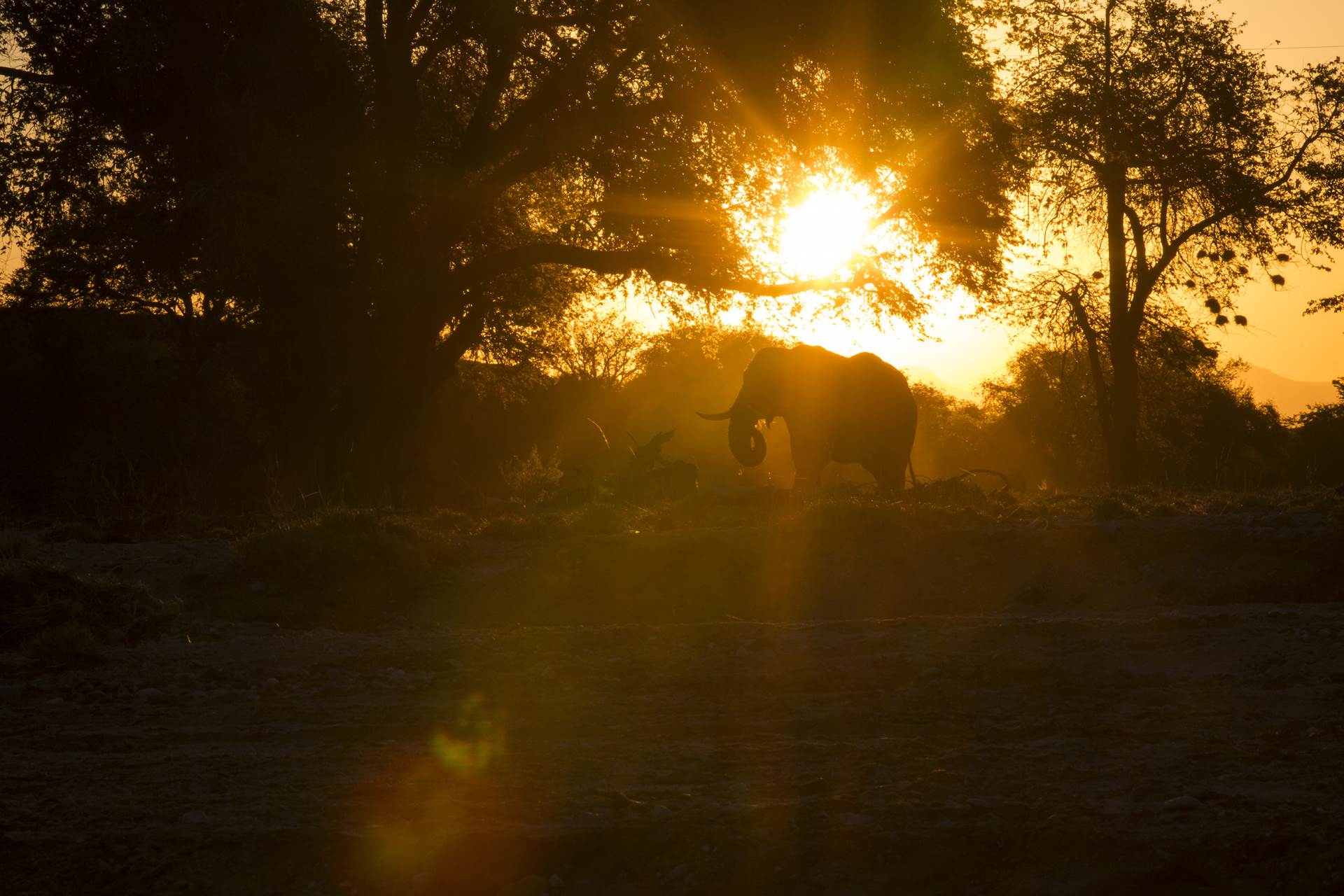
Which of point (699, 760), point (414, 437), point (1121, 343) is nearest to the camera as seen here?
point (699, 760)

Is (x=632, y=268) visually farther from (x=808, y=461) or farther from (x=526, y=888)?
(x=526, y=888)

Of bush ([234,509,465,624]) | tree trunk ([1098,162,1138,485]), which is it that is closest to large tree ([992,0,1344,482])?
tree trunk ([1098,162,1138,485])

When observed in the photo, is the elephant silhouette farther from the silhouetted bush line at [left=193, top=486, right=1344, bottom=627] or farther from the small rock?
the small rock

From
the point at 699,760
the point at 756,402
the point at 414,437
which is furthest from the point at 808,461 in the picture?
the point at 699,760

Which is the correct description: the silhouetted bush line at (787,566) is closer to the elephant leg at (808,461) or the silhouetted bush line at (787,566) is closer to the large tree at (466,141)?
the elephant leg at (808,461)

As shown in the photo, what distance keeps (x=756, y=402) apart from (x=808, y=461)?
3.66 feet

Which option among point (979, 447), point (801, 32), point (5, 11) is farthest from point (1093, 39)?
point (979, 447)

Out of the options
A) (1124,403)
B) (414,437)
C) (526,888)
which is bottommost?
(526,888)

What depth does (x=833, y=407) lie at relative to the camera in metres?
15.4

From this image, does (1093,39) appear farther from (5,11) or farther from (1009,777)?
(1009,777)

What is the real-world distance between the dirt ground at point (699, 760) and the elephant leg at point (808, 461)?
27.8ft

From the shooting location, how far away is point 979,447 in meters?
46.2

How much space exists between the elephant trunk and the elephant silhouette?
0.12ft

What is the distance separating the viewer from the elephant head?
15750 millimetres
